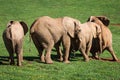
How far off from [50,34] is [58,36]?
0.42m

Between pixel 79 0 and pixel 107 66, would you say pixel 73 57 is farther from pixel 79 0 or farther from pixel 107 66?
pixel 79 0

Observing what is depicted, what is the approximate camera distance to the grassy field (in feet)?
39.7

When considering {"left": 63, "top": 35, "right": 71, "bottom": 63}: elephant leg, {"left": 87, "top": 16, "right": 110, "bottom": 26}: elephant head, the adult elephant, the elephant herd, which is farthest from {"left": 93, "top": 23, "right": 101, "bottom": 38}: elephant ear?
{"left": 63, "top": 35, "right": 71, "bottom": 63}: elephant leg

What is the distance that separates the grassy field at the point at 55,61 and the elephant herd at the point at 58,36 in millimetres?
533

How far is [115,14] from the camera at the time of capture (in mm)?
36875

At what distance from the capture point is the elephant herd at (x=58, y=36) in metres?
13.2

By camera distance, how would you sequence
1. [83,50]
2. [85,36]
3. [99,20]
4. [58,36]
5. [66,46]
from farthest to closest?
[99,20] < [85,36] < [83,50] < [66,46] < [58,36]

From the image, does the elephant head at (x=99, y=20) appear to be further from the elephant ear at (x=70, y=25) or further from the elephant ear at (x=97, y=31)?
the elephant ear at (x=70, y=25)

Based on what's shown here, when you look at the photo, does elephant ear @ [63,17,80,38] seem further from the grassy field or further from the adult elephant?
the grassy field

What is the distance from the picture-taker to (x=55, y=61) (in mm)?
15094

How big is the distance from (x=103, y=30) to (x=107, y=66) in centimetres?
269

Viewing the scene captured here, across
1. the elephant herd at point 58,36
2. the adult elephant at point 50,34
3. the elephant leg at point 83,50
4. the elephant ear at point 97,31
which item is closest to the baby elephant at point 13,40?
the elephant herd at point 58,36

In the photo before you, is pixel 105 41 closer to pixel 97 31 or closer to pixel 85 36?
pixel 97 31

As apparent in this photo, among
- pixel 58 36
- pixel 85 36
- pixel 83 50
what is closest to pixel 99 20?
pixel 85 36
